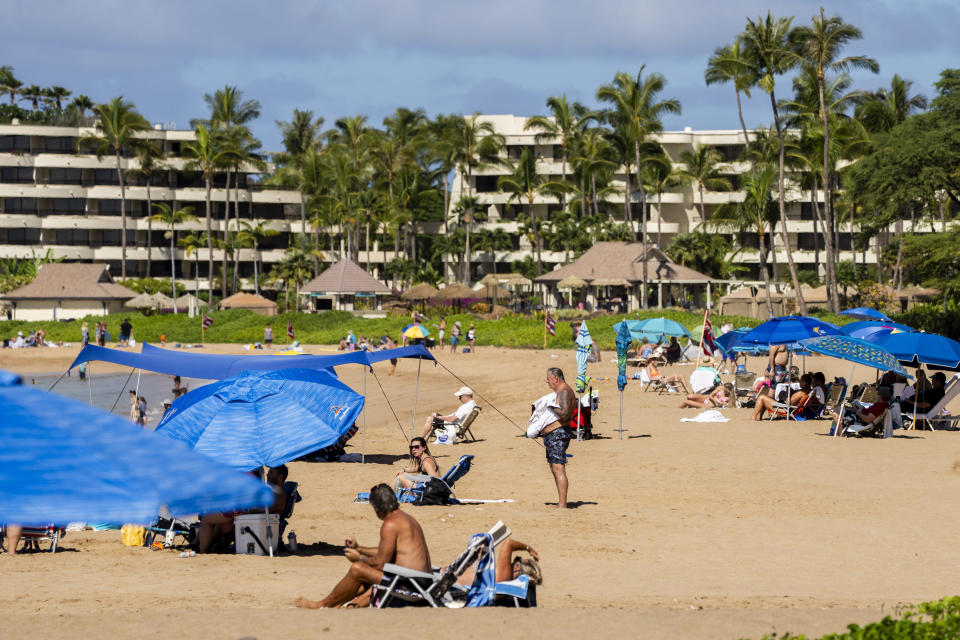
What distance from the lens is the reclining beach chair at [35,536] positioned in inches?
380

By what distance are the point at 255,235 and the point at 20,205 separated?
18.6 m

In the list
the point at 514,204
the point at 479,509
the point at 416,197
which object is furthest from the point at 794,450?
the point at 514,204

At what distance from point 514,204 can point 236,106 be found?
879 inches

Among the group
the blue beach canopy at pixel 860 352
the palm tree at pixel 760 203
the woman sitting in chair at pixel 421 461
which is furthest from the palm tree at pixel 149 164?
the woman sitting in chair at pixel 421 461

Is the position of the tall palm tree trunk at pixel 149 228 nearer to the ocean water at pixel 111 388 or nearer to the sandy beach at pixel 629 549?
the ocean water at pixel 111 388

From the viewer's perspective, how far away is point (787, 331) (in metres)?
19.1

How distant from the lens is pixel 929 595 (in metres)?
7.75

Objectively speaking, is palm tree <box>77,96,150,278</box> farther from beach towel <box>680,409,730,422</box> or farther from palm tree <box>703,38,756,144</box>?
beach towel <box>680,409,730,422</box>

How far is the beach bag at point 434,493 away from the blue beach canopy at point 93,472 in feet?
26.1

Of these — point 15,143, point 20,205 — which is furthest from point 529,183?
point 15,143

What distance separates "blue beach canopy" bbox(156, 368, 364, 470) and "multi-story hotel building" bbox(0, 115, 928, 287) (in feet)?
220

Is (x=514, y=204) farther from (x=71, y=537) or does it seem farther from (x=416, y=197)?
(x=71, y=537)

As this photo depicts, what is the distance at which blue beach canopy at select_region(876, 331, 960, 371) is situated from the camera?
1759cm

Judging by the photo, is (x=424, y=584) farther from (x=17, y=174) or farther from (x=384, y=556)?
(x=17, y=174)
